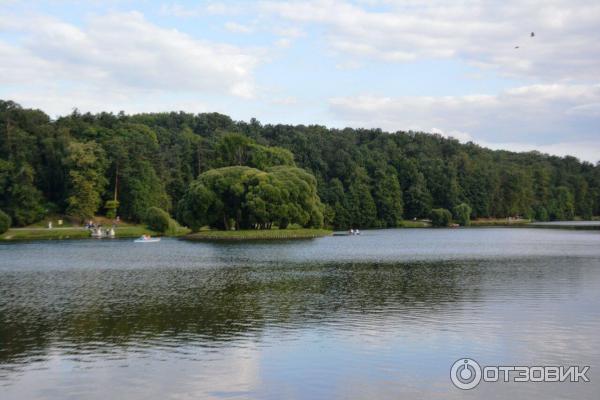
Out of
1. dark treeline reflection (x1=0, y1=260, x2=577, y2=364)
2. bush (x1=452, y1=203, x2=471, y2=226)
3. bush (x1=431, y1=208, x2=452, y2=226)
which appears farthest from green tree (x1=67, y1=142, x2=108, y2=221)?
bush (x1=452, y1=203, x2=471, y2=226)

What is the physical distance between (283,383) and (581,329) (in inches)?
572

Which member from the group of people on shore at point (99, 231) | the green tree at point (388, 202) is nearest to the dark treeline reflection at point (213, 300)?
the group of people on shore at point (99, 231)

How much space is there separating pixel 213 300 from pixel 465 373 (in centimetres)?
1924

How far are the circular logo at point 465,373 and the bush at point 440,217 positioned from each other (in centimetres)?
14610

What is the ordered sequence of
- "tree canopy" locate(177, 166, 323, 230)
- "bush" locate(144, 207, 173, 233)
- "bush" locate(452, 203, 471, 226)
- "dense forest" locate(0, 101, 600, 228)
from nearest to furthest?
1. "tree canopy" locate(177, 166, 323, 230)
2. "bush" locate(144, 207, 173, 233)
3. "dense forest" locate(0, 101, 600, 228)
4. "bush" locate(452, 203, 471, 226)

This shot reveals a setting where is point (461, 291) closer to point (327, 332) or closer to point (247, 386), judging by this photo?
point (327, 332)

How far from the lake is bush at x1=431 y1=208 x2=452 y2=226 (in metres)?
111

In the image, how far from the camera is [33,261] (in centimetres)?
6191

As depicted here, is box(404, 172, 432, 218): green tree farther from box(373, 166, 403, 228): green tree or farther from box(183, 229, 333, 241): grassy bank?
box(183, 229, 333, 241): grassy bank

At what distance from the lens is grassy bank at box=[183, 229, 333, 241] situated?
10388cm

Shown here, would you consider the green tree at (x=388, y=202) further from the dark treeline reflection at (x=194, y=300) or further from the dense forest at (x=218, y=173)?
the dark treeline reflection at (x=194, y=300)

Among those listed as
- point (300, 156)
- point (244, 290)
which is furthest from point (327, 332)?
point (300, 156)

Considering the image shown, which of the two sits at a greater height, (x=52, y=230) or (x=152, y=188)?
(x=152, y=188)

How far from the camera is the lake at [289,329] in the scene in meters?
19.6
